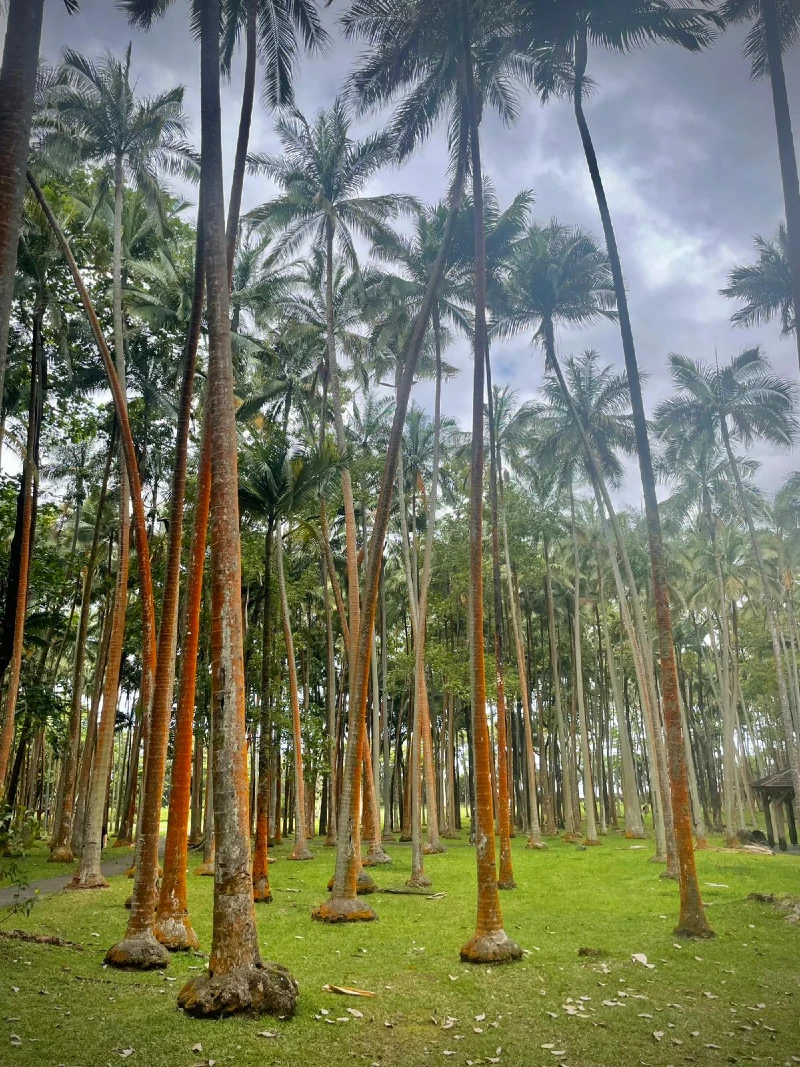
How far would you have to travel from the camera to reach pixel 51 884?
57.9 feet

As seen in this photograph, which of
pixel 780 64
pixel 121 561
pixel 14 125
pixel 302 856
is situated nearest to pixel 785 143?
pixel 780 64

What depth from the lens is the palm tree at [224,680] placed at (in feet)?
22.5

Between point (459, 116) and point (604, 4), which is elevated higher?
point (604, 4)

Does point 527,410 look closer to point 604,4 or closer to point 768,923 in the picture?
point 604,4

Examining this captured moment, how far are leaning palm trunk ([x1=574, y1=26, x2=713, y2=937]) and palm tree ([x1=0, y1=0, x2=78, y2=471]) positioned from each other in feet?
35.6

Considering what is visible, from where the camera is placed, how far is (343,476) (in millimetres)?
17953

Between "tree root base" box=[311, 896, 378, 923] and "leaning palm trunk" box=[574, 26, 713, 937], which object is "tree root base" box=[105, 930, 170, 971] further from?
"leaning palm trunk" box=[574, 26, 713, 937]

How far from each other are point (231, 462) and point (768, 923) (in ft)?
38.9

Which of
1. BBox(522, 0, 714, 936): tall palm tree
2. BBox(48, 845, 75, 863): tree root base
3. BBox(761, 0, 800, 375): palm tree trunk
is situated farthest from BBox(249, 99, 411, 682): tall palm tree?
BBox(48, 845, 75, 863): tree root base

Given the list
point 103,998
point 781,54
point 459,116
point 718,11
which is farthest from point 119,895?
point 718,11

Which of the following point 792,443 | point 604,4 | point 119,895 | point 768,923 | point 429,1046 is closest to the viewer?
point 429,1046

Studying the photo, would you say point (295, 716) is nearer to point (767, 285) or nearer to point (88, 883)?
point (88, 883)

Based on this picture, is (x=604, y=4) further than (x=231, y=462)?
Yes

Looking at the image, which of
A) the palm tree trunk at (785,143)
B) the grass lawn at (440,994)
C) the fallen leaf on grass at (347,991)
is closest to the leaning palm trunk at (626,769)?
the grass lawn at (440,994)
